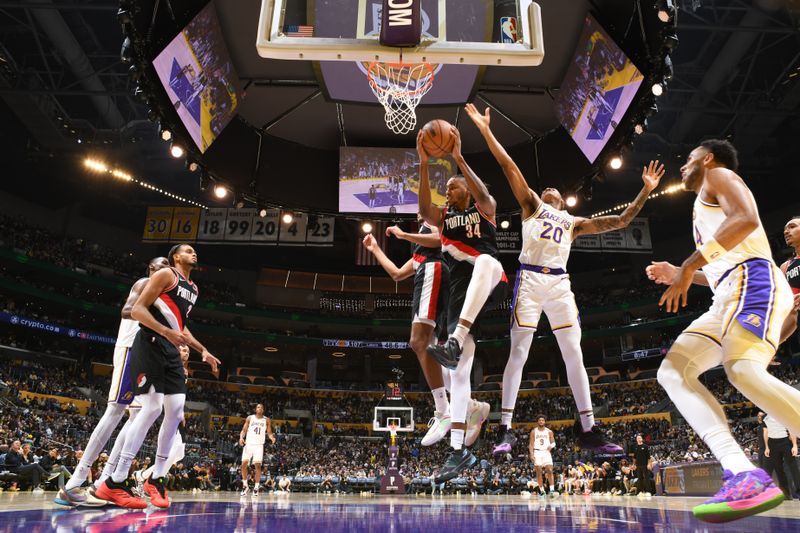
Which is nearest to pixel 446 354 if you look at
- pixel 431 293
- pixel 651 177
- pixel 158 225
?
pixel 431 293

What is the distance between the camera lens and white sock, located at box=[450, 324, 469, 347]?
458 centimetres

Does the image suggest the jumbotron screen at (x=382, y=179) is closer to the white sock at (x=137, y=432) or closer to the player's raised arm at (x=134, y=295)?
the player's raised arm at (x=134, y=295)

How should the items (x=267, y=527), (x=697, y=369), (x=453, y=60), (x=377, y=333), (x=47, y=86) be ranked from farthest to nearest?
(x=377, y=333) → (x=47, y=86) → (x=453, y=60) → (x=267, y=527) → (x=697, y=369)

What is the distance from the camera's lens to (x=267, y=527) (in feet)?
12.7

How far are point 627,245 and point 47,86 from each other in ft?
88.8

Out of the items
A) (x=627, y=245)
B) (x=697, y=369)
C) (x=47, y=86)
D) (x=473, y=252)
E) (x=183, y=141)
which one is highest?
(x=47, y=86)

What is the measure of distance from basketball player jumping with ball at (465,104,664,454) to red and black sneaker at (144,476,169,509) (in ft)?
11.7

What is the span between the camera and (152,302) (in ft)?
18.9

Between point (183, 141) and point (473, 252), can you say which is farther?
point (183, 141)

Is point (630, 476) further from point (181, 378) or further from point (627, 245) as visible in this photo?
point (181, 378)

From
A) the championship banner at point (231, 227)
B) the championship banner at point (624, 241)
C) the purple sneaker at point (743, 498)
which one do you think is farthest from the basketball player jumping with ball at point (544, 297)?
→ the championship banner at point (624, 241)

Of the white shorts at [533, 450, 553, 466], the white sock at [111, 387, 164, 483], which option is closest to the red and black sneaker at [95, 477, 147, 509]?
the white sock at [111, 387, 164, 483]

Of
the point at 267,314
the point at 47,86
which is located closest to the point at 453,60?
the point at 47,86

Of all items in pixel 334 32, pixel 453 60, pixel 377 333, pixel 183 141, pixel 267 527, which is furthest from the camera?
pixel 377 333
